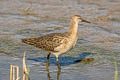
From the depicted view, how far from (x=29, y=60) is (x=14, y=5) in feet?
20.2

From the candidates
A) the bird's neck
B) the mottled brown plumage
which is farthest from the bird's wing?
the bird's neck

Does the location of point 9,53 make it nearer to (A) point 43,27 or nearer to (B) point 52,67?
(B) point 52,67

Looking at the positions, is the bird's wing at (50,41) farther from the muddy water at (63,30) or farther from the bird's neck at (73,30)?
the muddy water at (63,30)

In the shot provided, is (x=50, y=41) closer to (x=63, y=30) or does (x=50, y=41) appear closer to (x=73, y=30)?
(x=73, y=30)

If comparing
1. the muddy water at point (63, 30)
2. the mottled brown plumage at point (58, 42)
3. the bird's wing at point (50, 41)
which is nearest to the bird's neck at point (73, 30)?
the mottled brown plumage at point (58, 42)

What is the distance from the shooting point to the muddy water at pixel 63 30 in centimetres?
993

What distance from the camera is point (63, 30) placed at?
13.5 m

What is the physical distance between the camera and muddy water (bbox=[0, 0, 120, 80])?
9.93m

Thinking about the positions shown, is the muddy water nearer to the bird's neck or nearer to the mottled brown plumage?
the mottled brown plumage

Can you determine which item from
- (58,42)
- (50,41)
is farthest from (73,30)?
(50,41)

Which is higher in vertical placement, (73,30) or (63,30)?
(73,30)

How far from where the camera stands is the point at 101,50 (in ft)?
37.9

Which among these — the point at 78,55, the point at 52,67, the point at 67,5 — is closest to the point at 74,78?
the point at 52,67

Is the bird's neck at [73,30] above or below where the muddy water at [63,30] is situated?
above
